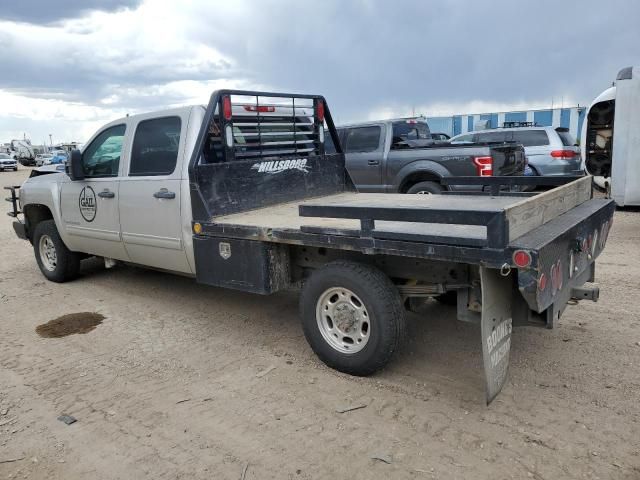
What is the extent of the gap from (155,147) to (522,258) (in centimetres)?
363

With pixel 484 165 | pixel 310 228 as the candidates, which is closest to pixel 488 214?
pixel 310 228

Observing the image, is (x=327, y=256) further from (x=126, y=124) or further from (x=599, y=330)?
(x=126, y=124)

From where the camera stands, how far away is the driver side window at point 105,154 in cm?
570

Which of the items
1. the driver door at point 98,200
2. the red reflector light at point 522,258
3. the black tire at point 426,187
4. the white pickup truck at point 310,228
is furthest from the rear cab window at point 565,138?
the red reflector light at point 522,258

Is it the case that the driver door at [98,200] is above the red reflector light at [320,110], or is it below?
below

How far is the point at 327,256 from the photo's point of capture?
4.23 m

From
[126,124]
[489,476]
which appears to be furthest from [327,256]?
[126,124]

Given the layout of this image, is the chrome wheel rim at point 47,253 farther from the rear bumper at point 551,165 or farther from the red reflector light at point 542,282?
the rear bumper at point 551,165

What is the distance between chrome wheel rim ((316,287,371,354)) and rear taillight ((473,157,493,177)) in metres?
5.55

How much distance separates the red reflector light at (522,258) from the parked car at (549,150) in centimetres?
980

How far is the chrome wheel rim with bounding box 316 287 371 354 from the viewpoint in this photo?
3840mm

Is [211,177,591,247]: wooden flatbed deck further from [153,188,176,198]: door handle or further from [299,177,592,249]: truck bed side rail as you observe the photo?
[153,188,176,198]: door handle

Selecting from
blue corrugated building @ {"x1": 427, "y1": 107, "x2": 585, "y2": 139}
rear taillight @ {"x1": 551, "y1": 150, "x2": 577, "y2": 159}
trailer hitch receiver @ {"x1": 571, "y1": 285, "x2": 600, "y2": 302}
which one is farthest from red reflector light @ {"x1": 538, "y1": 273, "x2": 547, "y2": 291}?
blue corrugated building @ {"x1": 427, "y1": 107, "x2": 585, "y2": 139}

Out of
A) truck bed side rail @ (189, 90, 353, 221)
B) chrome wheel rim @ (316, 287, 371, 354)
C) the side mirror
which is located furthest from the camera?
the side mirror
